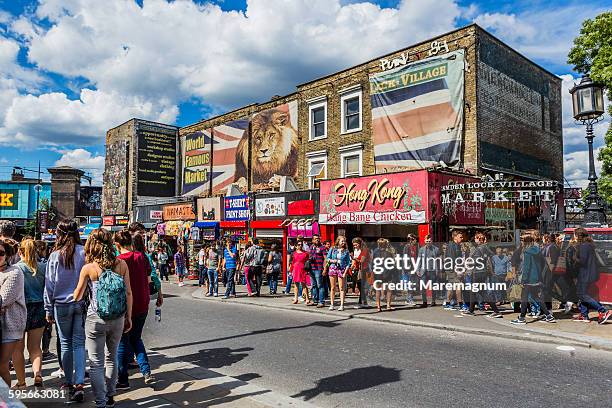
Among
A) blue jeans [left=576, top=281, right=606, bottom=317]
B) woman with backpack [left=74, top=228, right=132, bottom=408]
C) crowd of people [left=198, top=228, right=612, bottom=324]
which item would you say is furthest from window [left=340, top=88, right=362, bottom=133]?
woman with backpack [left=74, top=228, right=132, bottom=408]

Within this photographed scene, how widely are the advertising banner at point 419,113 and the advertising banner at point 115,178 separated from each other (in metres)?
20.2

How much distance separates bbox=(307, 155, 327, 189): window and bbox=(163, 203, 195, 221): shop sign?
8167 mm

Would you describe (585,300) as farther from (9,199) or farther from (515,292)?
(9,199)

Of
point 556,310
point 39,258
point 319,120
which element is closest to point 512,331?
point 556,310

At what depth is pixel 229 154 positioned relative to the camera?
26047 mm

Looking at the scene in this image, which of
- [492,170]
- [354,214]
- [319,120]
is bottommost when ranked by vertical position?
[354,214]

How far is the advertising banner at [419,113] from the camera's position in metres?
16.4

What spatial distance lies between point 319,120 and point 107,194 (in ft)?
66.2

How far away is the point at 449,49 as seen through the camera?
1672 centimetres

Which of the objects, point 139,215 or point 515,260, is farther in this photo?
point 139,215

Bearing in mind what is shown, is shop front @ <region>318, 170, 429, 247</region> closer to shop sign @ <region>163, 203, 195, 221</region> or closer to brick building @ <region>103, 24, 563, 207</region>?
brick building @ <region>103, 24, 563, 207</region>

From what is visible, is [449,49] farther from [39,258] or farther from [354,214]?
[39,258]

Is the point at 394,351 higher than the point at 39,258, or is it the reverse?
the point at 39,258

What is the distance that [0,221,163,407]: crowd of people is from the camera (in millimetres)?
4422
